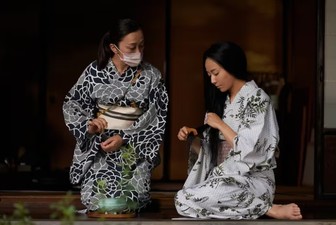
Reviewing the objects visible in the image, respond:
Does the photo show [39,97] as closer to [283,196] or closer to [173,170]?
[173,170]

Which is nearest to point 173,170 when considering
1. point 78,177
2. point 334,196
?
point 334,196

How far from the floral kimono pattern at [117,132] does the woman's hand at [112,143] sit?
48 millimetres

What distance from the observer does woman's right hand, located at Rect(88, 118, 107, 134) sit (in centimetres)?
619

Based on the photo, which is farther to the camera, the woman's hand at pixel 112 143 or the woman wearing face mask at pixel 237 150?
the woman's hand at pixel 112 143

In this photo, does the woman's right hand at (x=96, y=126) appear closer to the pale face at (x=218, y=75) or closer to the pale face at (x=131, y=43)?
the pale face at (x=131, y=43)

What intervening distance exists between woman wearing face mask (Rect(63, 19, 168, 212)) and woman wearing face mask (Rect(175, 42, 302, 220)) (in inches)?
15.1

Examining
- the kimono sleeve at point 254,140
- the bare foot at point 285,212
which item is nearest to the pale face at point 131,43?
the kimono sleeve at point 254,140

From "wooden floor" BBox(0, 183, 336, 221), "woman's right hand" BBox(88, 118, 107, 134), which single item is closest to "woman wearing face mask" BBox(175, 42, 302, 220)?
"wooden floor" BBox(0, 183, 336, 221)

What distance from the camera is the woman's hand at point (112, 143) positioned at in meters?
6.26

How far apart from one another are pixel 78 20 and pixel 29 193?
9.49ft

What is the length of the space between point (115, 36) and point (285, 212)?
1660 mm

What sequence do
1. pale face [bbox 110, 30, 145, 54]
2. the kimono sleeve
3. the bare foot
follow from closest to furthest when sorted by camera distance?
the kimono sleeve
the bare foot
pale face [bbox 110, 30, 145, 54]

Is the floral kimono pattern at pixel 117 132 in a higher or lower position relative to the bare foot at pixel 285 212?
higher

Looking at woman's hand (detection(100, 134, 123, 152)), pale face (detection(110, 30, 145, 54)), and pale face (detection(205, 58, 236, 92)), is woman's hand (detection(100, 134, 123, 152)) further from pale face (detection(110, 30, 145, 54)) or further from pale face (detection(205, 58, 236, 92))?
pale face (detection(205, 58, 236, 92))
